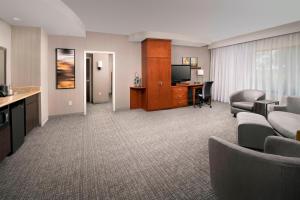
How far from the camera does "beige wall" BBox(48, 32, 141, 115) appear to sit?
545cm

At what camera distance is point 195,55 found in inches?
329

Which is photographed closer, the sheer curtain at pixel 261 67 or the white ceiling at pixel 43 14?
the white ceiling at pixel 43 14

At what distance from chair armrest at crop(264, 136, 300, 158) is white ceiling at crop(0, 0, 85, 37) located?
385 centimetres

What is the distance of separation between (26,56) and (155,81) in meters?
3.88

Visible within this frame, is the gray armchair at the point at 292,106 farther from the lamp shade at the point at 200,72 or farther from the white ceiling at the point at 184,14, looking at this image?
the lamp shade at the point at 200,72

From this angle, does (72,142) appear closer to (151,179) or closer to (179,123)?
(151,179)

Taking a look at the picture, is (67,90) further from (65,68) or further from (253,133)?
(253,133)

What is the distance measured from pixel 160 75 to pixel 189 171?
459cm

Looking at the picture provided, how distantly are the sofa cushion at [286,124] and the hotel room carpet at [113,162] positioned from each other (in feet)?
2.81

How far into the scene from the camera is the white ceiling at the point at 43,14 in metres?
3.12

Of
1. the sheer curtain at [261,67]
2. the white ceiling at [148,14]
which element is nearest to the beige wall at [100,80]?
the white ceiling at [148,14]

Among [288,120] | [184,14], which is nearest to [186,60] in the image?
[184,14]

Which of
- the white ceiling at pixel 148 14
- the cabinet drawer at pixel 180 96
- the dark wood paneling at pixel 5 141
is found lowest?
the dark wood paneling at pixel 5 141

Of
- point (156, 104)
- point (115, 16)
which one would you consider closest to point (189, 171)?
point (115, 16)
